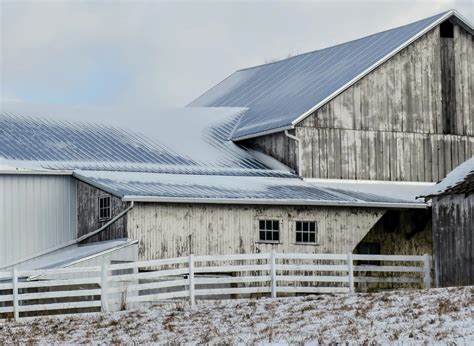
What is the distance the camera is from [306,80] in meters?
46.8

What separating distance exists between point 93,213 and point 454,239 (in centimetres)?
1051

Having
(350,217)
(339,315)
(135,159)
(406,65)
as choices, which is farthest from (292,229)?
(339,315)

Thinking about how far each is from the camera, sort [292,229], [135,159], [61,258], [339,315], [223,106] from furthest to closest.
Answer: [223,106] < [135,159] < [292,229] < [61,258] < [339,315]

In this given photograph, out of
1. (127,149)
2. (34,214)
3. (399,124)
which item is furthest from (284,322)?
(399,124)

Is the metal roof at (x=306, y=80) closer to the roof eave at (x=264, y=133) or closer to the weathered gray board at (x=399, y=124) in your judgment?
the roof eave at (x=264, y=133)

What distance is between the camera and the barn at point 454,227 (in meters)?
33.4

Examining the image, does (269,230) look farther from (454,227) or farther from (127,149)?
(127,149)

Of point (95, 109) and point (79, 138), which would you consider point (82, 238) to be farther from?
point (95, 109)

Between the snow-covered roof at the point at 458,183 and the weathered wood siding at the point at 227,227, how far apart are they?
14.9 feet

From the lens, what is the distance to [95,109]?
1784 inches

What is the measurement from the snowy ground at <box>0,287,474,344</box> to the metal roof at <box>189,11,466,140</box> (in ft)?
46.8

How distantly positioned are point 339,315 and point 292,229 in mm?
12345

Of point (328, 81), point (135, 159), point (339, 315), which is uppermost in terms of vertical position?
point (328, 81)

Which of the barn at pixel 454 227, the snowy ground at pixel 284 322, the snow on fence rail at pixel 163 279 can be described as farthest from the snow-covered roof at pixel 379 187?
the snowy ground at pixel 284 322
